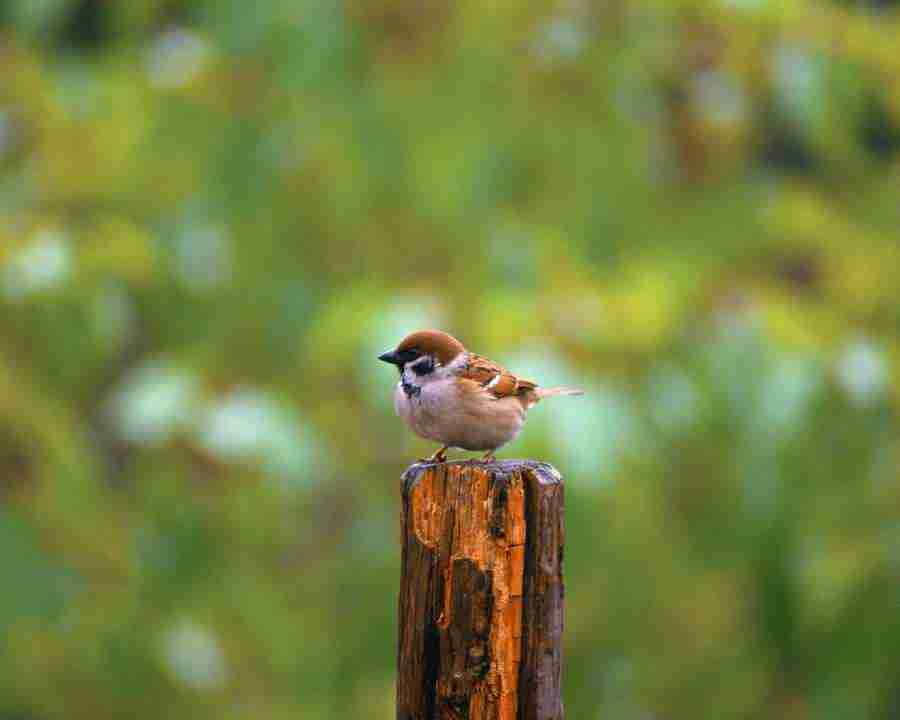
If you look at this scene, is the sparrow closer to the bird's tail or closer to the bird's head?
the bird's head

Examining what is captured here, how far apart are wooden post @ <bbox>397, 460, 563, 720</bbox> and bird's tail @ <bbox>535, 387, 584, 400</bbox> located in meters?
1.46

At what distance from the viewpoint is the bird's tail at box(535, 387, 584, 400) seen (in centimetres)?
411

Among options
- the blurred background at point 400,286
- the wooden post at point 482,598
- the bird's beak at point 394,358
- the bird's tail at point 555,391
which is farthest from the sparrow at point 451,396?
the blurred background at point 400,286

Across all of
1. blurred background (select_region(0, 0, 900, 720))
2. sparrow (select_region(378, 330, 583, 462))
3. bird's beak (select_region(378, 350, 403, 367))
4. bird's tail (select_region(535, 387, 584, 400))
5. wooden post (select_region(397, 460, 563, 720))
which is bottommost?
wooden post (select_region(397, 460, 563, 720))

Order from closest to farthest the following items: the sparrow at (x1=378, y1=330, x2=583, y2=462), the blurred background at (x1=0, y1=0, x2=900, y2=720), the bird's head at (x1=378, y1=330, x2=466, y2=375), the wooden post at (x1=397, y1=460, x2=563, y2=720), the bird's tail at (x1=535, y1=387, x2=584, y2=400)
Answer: the wooden post at (x1=397, y1=460, x2=563, y2=720)
the sparrow at (x1=378, y1=330, x2=583, y2=462)
the bird's head at (x1=378, y1=330, x2=466, y2=375)
the bird's tail at (x1=535, y1=387, x2=584, y2=400)
the blurred background at (x1=0, y1=0, x2=900, y2=720)

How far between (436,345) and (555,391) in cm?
68

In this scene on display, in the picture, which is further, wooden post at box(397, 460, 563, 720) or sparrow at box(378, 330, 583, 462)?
sparrow at box(378, 330, 583, 462)

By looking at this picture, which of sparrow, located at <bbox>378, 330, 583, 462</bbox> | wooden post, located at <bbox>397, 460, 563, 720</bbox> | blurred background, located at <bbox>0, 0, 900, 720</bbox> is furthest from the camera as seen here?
blurred background, located at <bbox>0, 0, 900, 720</bbox>

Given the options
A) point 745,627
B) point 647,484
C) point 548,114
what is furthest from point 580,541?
point 548,114

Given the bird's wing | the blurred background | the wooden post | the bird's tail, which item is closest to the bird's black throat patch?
the bird's wing

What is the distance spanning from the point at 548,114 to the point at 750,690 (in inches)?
97.9

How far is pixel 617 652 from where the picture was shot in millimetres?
5863

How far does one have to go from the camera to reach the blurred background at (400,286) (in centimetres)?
525

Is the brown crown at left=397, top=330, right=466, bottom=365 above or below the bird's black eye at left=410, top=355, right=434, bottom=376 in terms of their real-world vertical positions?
above
